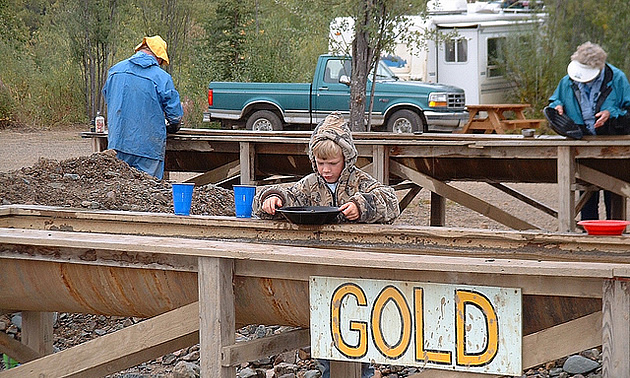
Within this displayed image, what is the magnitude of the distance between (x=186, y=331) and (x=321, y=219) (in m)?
0.88

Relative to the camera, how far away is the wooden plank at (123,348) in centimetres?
357

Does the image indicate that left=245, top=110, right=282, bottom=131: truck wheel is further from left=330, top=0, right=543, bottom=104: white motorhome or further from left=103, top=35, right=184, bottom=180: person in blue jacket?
left=103, top=35, right=184, bottom=180: person in blue jacket

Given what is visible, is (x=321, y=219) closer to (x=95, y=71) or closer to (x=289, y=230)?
(x=289, y=230)

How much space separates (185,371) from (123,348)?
2299 mm

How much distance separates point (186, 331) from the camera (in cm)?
357

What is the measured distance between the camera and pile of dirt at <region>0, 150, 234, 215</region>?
7504mm

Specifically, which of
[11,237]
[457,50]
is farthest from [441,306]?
[457,50]

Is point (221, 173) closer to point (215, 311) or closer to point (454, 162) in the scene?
point (454, 162)

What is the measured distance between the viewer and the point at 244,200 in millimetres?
4668

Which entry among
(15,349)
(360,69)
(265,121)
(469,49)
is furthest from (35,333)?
(469,49)

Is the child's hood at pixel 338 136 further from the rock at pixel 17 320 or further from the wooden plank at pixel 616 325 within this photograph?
the rock at pixel 17 320

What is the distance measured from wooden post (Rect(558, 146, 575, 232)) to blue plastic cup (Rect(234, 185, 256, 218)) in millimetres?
3702

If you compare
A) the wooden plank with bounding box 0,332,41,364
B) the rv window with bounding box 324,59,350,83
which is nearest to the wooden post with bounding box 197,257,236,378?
the wooden plank with bounding box 0,332,41,364

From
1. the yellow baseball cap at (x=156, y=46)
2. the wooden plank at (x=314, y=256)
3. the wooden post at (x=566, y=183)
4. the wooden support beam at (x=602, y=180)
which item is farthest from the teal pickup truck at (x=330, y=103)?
the wooden plank at (x=314, y=256)
